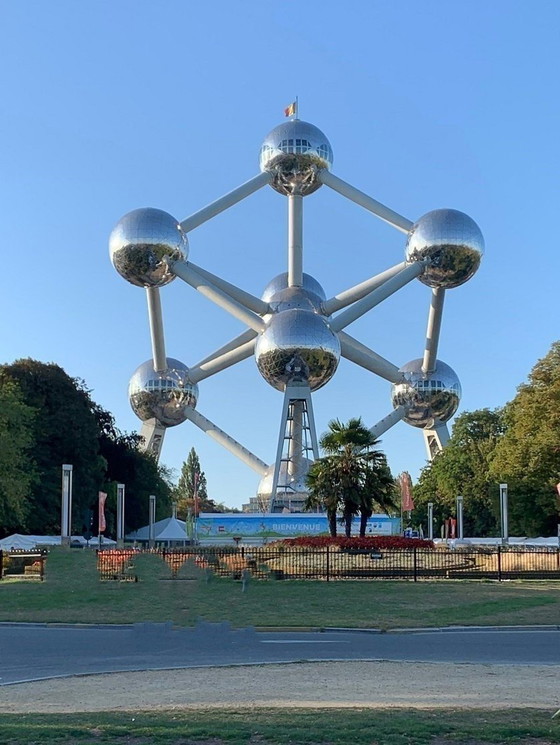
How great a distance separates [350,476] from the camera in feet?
124

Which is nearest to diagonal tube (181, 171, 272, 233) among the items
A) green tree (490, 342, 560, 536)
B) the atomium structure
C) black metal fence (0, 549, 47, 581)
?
the atomium structure

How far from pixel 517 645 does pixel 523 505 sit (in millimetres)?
42797

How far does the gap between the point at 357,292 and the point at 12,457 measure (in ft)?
97.0

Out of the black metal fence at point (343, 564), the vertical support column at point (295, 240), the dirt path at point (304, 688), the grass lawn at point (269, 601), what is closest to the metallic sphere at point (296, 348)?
the vertical support column at point (295, 240)

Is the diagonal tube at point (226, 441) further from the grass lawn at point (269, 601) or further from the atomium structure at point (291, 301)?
the grass lawn at point (269, 601)

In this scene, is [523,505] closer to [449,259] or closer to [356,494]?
[449,259]

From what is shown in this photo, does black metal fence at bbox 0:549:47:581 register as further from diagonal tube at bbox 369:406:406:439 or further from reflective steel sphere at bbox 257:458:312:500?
diagonal tube at bbox 369:406:406:439

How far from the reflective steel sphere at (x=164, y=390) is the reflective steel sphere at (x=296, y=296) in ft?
27.2

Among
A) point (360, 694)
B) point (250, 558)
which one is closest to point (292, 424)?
point (250, 558)

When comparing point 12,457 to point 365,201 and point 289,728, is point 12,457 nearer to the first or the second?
point 365,201

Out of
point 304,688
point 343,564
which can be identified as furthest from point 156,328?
point 304,688

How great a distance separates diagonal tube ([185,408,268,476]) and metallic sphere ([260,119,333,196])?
56.8 ft

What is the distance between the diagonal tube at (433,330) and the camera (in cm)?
6669

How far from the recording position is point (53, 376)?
2488 inches
